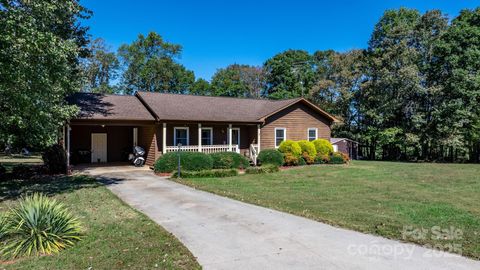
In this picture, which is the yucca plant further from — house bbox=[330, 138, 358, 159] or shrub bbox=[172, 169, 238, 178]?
house bbox=[330, 138, 358, 159]

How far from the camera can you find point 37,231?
5383mm

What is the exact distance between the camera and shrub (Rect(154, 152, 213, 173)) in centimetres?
1592

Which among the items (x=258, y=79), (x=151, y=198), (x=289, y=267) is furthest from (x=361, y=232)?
(x=258, y=79)

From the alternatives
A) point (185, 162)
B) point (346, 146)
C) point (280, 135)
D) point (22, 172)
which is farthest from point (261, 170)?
point (346, 146)

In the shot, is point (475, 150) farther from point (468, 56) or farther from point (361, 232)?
point (361, 232)

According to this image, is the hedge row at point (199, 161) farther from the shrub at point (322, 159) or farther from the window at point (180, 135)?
the shrub at point (322, 159)

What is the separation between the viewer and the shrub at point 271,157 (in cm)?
1923

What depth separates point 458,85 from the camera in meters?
26.0

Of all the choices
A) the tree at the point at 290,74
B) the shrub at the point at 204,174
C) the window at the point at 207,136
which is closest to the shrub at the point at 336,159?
the window at the point at 207,136

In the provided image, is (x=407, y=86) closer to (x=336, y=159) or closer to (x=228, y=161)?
(x=336, y=159)

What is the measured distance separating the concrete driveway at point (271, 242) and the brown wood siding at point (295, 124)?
13199 mm

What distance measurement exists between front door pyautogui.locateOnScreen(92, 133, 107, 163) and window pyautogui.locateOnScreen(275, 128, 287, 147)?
36.6 ft

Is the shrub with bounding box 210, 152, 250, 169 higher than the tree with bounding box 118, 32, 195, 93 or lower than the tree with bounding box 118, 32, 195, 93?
lower

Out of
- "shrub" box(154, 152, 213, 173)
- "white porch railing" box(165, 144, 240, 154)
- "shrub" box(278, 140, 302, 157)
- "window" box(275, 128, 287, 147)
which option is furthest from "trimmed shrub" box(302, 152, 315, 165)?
"shrub" box(154, 152, 213, 173)
